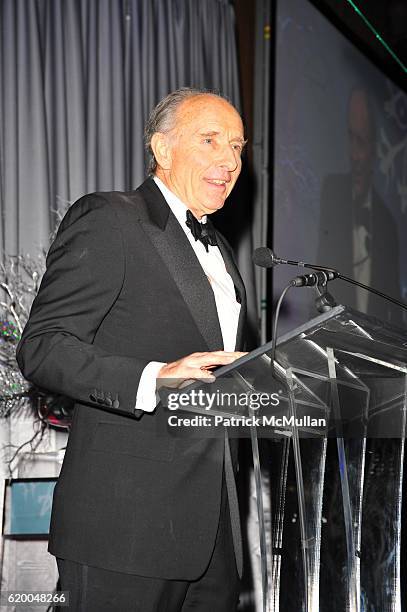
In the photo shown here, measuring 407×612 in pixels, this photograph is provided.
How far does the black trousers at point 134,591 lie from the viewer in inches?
63.5

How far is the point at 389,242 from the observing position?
4.71m

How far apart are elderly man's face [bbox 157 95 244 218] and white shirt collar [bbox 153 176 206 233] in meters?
0.02

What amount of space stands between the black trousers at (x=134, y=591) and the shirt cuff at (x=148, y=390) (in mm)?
306

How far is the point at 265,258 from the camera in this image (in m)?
1.67

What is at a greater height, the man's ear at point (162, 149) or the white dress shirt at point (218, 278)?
the man's ear at point (162, 149)

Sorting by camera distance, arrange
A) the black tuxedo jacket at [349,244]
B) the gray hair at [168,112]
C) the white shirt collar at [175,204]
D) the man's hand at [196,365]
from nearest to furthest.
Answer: the man's hand at [196,365] → the white shirt collar at [175,204] → the gray hair at [168,112] → the black tuxedo jacket at [349,244]

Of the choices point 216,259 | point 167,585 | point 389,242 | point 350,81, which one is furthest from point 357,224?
point 167,585

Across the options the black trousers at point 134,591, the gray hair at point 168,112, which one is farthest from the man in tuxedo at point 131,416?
the gray hair at point 168,112

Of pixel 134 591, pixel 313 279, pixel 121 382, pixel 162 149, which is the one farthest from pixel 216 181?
pixel 134 591

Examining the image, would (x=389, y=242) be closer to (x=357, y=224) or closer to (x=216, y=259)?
(x=357, y=224)

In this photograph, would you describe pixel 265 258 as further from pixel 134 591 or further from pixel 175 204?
pixel 134 591

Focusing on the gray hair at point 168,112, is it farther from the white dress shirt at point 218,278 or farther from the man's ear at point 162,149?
the white dress shirt at point 218,278

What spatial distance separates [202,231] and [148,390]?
0.60 m

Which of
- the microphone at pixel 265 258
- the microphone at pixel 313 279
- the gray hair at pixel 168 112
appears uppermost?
the gray hair at pixel 168 112
